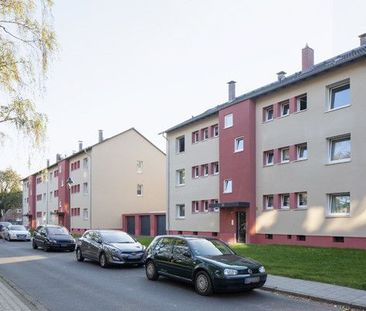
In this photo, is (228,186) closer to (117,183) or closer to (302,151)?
(302,151)

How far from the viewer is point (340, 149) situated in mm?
23484

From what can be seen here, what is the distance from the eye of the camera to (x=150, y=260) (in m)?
14.4

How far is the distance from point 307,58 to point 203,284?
22041mm

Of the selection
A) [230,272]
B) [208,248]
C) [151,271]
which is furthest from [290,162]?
[230,272]

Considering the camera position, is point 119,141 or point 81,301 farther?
point 119,141

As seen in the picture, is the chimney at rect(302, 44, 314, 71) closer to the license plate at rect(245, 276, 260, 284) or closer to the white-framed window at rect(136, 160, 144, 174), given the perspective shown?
the license plate at rect(245, 276, 260, 284)

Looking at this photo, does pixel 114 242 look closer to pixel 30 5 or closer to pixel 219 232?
pixel 30 5

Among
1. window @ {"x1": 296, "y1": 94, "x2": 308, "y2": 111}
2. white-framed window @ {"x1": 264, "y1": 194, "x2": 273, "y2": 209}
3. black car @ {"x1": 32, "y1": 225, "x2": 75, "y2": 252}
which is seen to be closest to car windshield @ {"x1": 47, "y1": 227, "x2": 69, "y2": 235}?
black car @ {"x1": 32, "y1": 225, "x2": 75, "y2": 252}

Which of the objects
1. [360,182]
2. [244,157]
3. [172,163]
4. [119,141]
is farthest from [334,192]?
[119,141]

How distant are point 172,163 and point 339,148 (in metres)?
18.1

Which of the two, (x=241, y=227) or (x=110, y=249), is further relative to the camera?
(x=241, y=227)

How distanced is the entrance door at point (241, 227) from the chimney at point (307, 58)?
9960 millimetres

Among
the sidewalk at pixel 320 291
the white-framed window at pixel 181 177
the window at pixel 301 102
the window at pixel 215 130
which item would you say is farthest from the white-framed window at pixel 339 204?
the white-framed window at pixel 181 177

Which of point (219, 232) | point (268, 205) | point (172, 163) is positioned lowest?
point (219, 232)
